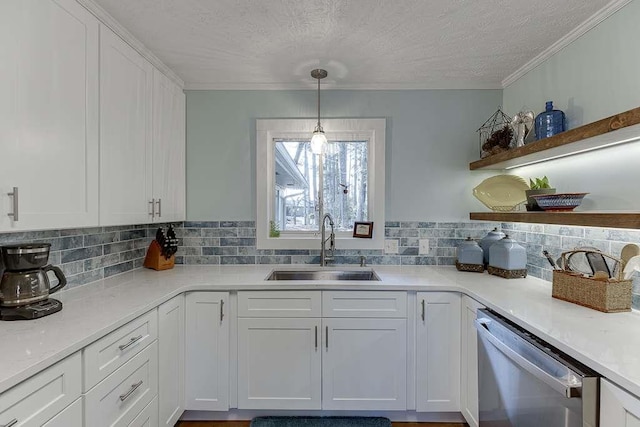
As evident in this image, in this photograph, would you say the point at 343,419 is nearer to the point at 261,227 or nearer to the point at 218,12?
the point at 261,227

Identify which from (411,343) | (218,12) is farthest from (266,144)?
(411,343)

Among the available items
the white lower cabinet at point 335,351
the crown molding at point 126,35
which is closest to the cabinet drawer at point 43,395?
the white lower cabinet at point 335,351

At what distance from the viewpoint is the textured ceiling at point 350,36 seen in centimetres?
160

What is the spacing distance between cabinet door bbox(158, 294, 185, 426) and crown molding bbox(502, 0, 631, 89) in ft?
8.86

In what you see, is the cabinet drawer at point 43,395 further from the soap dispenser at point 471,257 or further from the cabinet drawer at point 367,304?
the soap dispenser at point 471,257

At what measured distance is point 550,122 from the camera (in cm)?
186

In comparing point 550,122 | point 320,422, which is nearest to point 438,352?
point 320,422

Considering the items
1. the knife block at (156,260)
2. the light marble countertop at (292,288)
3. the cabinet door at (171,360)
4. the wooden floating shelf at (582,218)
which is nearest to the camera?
the light marble countertop at (292,288)

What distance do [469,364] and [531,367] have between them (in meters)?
0.71

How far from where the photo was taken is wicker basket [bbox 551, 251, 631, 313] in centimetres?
143

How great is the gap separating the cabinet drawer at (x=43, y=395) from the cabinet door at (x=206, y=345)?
859mm

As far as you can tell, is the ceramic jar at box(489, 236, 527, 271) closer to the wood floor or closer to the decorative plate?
the decorative plate

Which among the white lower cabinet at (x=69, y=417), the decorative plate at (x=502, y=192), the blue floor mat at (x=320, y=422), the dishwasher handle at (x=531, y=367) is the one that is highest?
the decorative plate at (x=502, y=192)

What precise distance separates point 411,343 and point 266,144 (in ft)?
5.87
